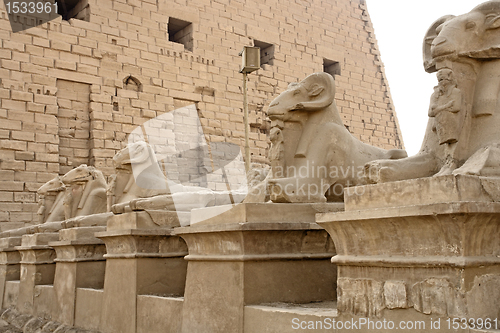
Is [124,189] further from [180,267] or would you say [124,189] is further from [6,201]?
[6,201]

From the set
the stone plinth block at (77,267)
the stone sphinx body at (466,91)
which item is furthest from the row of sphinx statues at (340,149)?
the stone plinth block at (77,267)

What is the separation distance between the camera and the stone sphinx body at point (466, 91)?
263 cm

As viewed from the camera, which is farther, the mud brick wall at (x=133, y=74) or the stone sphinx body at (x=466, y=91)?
the mud brick wall at (x=133, y=74)

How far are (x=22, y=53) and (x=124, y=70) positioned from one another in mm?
2136

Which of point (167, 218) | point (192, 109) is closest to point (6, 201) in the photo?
point (192, 109)

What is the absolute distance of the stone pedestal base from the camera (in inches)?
88.2

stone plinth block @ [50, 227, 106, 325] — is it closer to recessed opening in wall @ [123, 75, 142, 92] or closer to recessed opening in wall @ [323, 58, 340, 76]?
recessed opening in wall @ [123, 75, 142, 92]

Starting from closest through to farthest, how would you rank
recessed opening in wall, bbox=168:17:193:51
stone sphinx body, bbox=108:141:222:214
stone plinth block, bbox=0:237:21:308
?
1. stone sphinx body, bbox=108:141:222:214
2. stone plinth block, bbox=0:237:21:308
3. recessed opening in wall, bbox=168:17:193:51

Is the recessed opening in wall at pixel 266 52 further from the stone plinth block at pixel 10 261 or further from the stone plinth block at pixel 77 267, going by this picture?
the stone plinth block at pixel 77 267

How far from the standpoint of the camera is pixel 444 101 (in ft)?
8.78

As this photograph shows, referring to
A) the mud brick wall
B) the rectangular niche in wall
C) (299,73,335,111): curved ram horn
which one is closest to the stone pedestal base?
(299,73,335,111): curved ram horn

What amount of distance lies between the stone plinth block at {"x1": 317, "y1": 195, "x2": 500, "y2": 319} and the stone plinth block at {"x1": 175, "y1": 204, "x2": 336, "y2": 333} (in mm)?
829

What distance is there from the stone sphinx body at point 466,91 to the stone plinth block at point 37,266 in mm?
5265

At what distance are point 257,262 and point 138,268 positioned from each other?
5.13 feet
